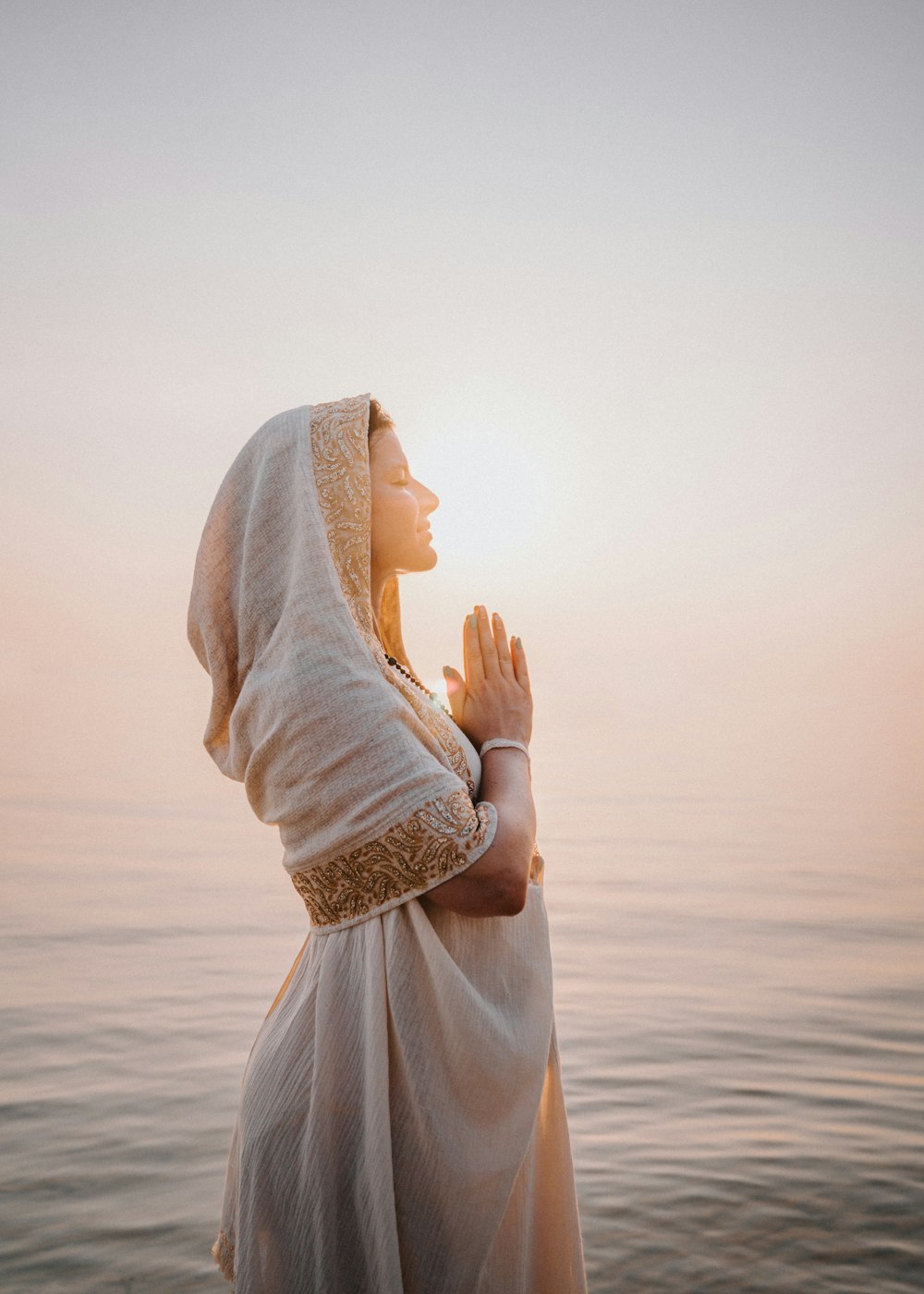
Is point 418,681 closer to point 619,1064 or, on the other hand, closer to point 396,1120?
point 396,1120

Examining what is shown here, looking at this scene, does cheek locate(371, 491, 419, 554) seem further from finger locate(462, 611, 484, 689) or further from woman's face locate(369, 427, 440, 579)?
finger locate(462, 611, 484, 689)

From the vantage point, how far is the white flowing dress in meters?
1.54

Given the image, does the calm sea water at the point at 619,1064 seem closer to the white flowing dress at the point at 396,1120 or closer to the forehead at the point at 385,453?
the white flowing dress at the point at 396,1120

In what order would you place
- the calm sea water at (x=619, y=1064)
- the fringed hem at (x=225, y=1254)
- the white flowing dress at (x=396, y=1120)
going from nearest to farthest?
the white flowing dress at (x=396, y=1120) → the fringed hem at (x=225, y=1254) → the calm sea water at (x=619, y=1064)

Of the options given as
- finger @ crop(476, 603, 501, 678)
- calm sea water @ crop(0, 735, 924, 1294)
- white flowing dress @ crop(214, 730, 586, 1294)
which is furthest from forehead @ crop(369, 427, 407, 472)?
calm sea water @ crop(0, 735, 924, 1294)

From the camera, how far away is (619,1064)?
523 cm

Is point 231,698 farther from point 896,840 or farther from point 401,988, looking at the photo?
point 896,840

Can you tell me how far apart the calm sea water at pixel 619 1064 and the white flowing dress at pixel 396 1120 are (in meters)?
1.94

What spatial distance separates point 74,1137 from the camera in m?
4.27

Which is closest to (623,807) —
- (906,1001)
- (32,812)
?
(32,812)

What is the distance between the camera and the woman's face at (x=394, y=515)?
1.82 m

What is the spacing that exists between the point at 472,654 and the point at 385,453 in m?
0.36

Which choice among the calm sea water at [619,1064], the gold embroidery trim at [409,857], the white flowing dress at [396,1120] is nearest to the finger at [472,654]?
the gold embroidery trim at [409,857]

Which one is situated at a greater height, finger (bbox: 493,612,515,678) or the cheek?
the cheek
